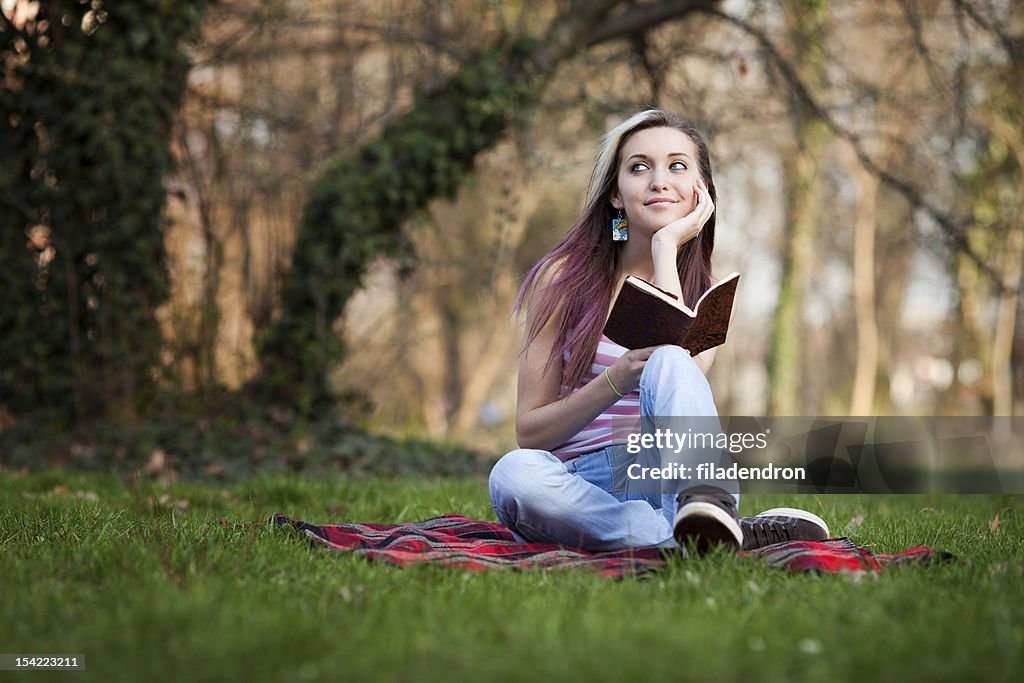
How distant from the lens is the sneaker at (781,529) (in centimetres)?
286

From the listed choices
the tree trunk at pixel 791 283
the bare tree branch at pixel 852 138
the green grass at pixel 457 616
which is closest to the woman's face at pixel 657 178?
the green grass at pixel 457 616

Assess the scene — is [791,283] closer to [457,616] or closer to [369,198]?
[369,198]

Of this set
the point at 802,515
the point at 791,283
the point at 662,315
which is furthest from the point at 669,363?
the point at 791,283

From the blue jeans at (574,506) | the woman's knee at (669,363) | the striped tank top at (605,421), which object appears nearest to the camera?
the woman's knee at (669,363)

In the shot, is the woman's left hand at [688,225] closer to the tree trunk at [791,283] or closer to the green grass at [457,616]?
the green grass at [457,616]

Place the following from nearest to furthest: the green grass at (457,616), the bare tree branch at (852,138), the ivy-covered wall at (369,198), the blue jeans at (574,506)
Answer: the green grass at (457,616)
the blue jeans at (574,506)
the bare tree branch at (852,138)
the ivy-covered wall at (369,198)

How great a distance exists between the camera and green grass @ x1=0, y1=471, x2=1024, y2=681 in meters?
1.63

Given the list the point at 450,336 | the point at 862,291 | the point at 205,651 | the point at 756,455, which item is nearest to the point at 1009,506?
the point at 756,455

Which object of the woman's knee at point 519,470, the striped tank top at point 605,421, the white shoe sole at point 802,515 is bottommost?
the white shoe sole at point 802,515

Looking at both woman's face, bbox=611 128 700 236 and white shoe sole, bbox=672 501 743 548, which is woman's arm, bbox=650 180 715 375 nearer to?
woman's face, bbox=611 128 700 236

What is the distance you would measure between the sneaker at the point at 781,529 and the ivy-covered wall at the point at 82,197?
498 centimetres

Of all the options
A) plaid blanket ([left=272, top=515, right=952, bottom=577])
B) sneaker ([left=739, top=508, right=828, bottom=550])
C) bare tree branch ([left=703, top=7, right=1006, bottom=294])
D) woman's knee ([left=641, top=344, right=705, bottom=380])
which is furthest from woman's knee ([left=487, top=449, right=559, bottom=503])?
bare tree branch ([left=703, top=7, right=1006, bottom=294])

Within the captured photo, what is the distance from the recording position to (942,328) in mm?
15547

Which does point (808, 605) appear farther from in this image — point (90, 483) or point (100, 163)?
point (100, 163)
